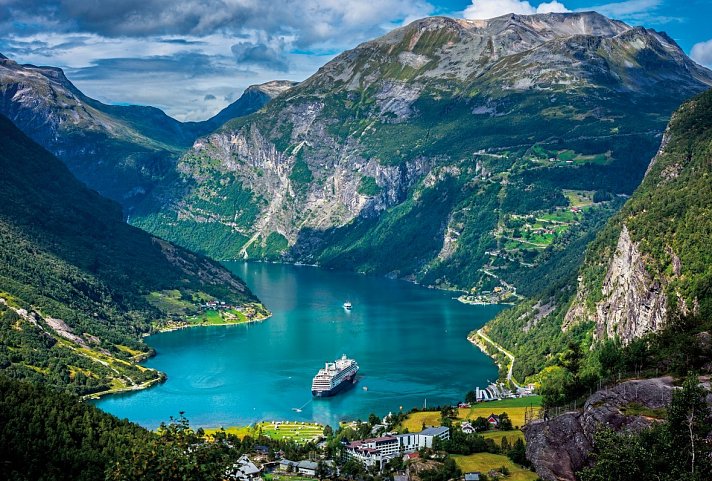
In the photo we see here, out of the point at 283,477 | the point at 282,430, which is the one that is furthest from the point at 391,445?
the point at 282,430

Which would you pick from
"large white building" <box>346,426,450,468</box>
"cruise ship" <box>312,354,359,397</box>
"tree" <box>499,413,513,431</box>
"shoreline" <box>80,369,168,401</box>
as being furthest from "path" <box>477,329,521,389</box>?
"shoreline" <box>80,369,168,401</box>

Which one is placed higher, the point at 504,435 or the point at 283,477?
the point at 504,435

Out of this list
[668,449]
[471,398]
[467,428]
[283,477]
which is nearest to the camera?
[668,449]

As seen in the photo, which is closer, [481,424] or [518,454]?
[518,454]

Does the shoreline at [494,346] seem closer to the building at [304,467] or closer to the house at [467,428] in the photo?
the house at [467,428]

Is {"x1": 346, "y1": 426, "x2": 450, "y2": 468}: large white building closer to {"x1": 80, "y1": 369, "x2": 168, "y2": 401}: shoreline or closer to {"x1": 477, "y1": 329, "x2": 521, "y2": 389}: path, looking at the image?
{"x1": 477, "y1": 329, "x2": 521, "y2": 389}: path

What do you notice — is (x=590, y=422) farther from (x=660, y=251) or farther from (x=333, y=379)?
(x=333, y=379)

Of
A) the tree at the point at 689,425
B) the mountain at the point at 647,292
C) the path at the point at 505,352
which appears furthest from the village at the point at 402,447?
the tree at the point at 689,425
